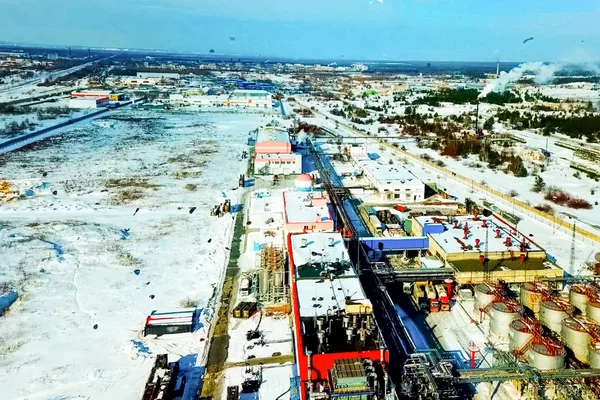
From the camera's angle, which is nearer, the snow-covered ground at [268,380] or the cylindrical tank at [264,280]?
the snow-covered ground at [268,380]

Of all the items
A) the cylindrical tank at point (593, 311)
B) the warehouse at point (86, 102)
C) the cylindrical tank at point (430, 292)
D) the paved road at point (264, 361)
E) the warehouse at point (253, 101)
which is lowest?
the paved road at point (264, 361)

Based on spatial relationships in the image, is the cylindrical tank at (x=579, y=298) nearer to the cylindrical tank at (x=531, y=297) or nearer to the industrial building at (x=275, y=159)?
the cylindrical tank at (x=531, y=297)

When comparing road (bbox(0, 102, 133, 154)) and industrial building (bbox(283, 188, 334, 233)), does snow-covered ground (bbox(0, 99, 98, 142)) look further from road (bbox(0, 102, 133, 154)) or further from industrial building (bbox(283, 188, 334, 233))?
industrial building (bbox(283, 188, 334, 233))

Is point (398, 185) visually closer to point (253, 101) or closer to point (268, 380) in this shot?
point (268, 380)

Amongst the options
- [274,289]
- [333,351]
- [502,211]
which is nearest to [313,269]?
[274,289]

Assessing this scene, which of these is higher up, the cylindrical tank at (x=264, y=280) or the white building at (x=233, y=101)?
the white building at (x=233, y=101)

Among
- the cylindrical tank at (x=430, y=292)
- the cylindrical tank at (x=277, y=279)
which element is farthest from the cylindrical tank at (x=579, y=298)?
the cylindrical tank at (x=277, y=279)

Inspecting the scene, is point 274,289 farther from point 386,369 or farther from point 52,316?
point 52,316

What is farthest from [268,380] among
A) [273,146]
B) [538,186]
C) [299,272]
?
[273,146]
